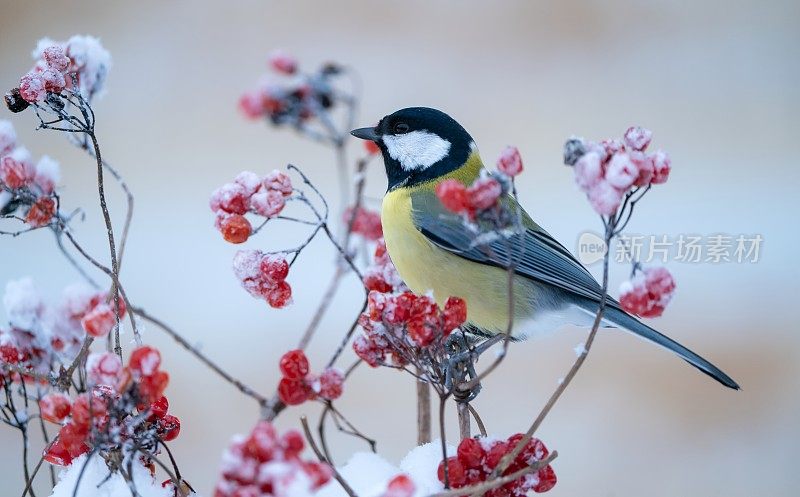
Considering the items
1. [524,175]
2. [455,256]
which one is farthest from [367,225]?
[524,175]

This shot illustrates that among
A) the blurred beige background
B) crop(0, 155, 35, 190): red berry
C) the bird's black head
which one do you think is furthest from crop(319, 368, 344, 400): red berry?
the blurred beige background

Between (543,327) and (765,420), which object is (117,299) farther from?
(765,420)

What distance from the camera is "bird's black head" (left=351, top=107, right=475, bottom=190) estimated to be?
0.74 m

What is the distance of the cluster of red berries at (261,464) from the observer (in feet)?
0.96

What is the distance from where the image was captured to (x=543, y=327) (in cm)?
73

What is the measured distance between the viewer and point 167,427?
416mm

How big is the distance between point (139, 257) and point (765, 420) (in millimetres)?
1102

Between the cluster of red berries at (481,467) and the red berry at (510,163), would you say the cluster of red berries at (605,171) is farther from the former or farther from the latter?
the cluster of red berries at (481,467)

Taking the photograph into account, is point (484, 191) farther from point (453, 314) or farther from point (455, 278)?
point (455, 278)

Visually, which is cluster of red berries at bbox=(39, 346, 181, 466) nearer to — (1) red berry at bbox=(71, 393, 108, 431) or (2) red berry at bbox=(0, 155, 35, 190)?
(1) red berry at bbox=(71, 393, 108, 431)

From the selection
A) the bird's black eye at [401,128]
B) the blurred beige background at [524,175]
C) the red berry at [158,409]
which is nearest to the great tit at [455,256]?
the bird's black eye at [401,128]

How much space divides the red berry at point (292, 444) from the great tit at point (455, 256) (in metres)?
0.38

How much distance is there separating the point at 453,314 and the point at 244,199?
15 centimetres

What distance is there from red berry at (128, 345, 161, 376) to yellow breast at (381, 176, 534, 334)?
37 cm
